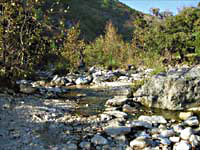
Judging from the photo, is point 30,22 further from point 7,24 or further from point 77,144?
point 77,144

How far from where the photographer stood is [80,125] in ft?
15.1

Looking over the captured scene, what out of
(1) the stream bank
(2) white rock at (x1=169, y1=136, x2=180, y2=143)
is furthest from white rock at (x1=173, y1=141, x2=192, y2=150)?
(2) white rock at (x1=169, y1=136, x2=180, y2=143)

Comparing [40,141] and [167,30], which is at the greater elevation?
[167,30]

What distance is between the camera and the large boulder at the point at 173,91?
6.07m

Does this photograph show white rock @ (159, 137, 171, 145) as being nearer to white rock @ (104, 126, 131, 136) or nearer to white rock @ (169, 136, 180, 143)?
white rock @ (169, 136, 180, 143)

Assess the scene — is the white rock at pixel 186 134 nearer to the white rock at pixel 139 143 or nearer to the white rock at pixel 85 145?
the white rock at pixel 139 143

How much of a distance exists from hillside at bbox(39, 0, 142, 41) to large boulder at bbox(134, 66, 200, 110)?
27873 mm

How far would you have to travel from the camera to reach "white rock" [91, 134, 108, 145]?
147 inches

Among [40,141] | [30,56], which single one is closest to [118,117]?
[40,141]

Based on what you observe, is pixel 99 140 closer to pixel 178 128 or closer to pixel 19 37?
pixel 178 128

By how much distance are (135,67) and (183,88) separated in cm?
1054

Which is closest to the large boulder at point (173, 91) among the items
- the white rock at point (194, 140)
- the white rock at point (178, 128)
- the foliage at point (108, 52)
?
the white rock at point (178, 128)

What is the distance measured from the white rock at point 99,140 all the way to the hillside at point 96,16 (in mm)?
31072

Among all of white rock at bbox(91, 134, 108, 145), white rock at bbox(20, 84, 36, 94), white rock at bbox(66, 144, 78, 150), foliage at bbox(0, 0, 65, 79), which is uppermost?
foliage at bbox(0, 0, 65, 79)
